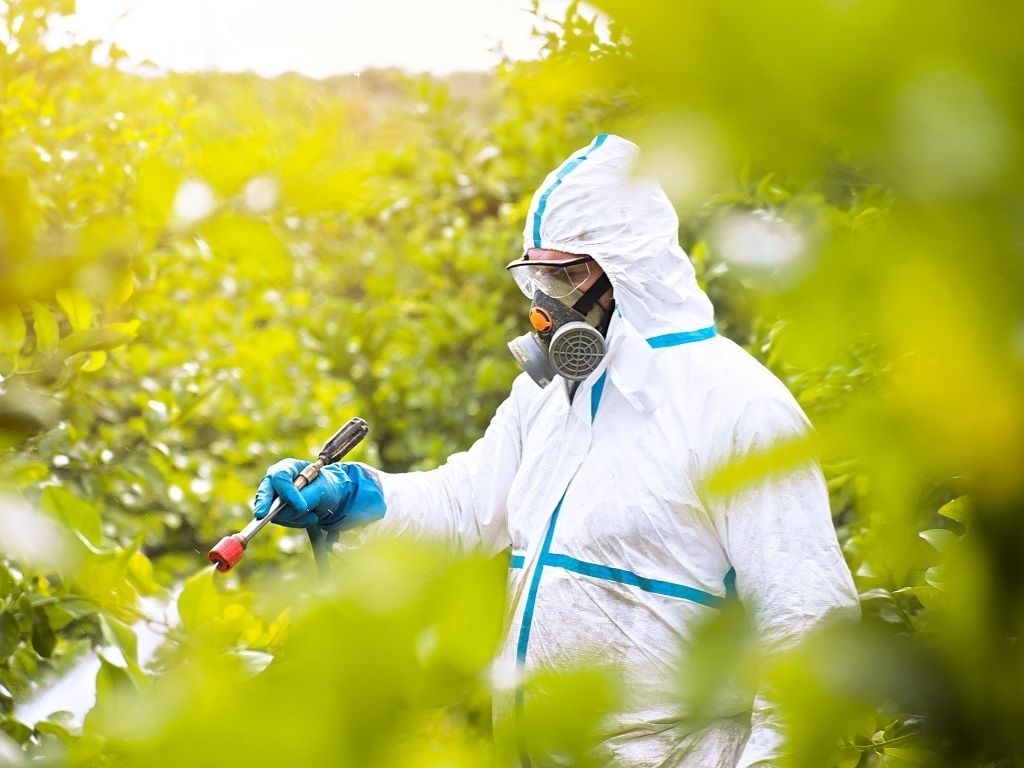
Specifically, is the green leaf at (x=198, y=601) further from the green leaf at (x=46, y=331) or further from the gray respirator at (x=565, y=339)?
the gray respirator at (x=565, y=339)

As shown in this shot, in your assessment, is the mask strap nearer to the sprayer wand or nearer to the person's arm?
the person's arm

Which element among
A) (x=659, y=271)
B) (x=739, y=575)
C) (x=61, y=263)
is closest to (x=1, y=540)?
(x=61, y=263)

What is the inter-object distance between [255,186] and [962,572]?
0.41 m

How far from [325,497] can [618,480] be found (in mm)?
719

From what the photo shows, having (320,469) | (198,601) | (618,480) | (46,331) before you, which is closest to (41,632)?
(198,601)

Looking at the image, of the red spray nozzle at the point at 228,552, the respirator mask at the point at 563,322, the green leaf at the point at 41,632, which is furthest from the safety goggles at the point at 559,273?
the green leaf at the point at 41,632

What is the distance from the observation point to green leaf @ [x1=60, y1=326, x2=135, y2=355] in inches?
47.6

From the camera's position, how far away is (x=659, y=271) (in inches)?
92.1

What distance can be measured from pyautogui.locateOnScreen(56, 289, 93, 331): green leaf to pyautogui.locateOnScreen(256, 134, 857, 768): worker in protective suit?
0.86m

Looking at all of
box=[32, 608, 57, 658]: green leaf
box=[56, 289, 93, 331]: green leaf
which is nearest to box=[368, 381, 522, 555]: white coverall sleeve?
box=[32, 608, 57, 658]: green leaf

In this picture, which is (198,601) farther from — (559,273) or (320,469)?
(559,273)

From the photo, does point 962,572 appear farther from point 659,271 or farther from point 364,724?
point 659,271

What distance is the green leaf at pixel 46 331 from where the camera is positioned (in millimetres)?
1194

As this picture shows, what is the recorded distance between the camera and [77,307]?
3.51 ft
